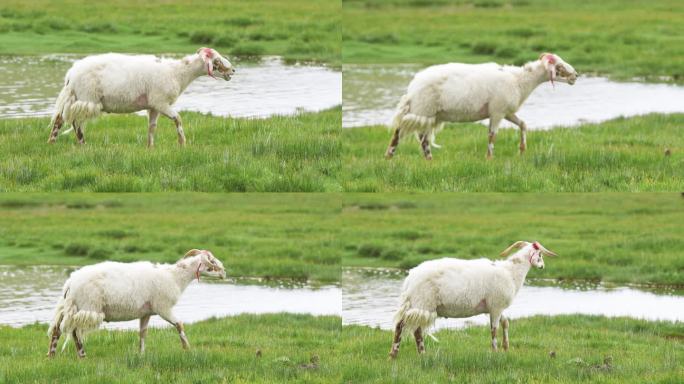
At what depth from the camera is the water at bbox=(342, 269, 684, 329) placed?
20.7 meters

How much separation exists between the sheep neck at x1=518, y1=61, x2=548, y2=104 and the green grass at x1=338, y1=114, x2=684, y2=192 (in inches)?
47.7

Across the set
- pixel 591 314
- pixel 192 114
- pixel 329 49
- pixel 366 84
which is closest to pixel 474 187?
pixel 591 314

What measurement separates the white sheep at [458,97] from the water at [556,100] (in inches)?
252

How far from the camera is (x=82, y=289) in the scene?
14852 millimetres

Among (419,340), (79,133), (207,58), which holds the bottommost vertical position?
(419,340)

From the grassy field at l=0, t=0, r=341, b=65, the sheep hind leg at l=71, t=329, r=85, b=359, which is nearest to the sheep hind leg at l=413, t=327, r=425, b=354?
the sheep hind leg at l=71, t=329, r=85, b=359

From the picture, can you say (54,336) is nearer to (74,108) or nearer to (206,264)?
(206,264)

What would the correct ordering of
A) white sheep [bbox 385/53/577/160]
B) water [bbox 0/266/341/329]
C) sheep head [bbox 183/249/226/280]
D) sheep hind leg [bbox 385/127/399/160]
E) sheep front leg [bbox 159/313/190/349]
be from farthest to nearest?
water [bbox 0/266/341/329] → sheep hind leg [bbox 385/127/399/160] → white sheep [bbox 385/53/577/160] → sheep head [bbox 183/249/226/280] → sheep front leg [bbox 159/313/190/349]

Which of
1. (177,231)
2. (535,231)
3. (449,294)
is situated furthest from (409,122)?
(177,231)

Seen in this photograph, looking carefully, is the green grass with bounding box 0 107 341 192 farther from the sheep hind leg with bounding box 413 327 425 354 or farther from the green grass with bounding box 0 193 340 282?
the green grass with bounding box 0 193 340 282

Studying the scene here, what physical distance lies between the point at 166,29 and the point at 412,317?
86.2 ft

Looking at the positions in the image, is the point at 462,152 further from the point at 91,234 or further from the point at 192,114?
the point at 91,234

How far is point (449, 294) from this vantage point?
15.1m

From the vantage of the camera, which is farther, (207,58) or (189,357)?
(207,58)
